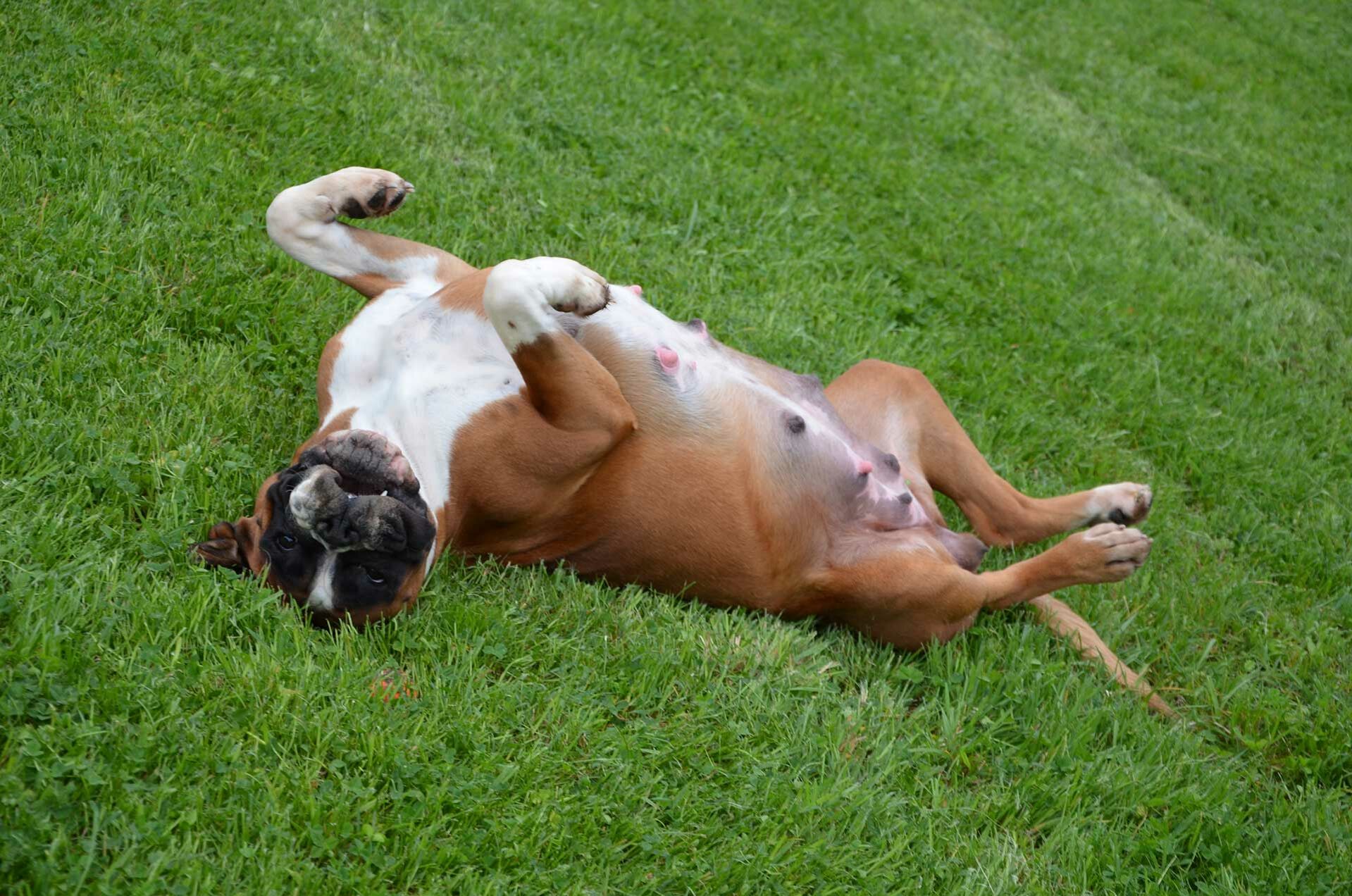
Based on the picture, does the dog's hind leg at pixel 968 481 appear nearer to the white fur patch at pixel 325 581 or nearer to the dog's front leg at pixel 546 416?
the dog's front leg at pixel 546 416

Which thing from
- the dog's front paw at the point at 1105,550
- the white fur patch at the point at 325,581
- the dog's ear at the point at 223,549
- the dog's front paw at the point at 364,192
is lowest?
the dog's ear at the point at 223,549

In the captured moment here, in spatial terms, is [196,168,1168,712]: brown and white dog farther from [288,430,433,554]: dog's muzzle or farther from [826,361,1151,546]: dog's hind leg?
[826,361,1151,546]: dog's hind leg

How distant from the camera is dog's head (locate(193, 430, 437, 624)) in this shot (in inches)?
127

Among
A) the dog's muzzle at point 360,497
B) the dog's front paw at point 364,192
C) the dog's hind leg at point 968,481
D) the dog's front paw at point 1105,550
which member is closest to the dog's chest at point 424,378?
the dog's muzzle at point 360,497

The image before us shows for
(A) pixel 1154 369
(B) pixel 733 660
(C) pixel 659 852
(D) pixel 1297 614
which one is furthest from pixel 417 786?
(A) pixel 1154 369

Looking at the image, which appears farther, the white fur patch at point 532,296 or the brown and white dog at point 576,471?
the white fur patch at point 532,296

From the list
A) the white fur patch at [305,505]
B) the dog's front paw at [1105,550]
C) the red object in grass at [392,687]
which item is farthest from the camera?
the dog's front paw at [1105,550]

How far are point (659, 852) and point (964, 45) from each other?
8.06m

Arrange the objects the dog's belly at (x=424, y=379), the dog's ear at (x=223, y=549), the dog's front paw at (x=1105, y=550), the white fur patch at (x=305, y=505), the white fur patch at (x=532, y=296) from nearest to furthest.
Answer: the white fur patch at (x=305, y=505) → the dog's ear at (x=223, y=549) → the white fur patch at (x=532, y=296) → the dog's belly at (x=424, y=379) → the dog's front paw at (x=1105, y=550)

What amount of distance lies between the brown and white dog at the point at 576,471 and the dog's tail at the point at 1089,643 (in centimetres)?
1

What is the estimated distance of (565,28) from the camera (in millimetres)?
7137

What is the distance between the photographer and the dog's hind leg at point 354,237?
414cm

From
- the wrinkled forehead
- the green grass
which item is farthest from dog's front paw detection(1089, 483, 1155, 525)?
the wrinkled forehead

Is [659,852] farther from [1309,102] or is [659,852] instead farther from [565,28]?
[1309,102]
